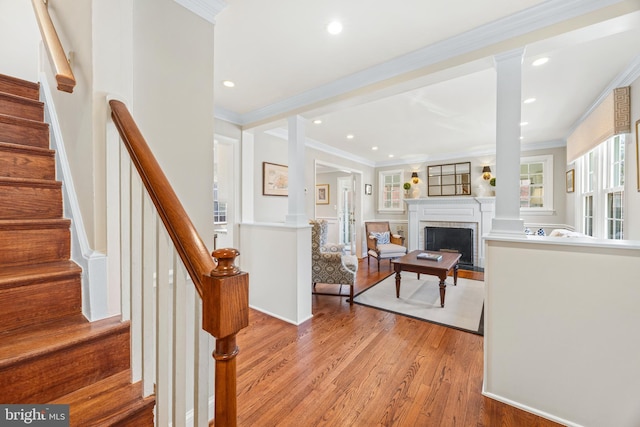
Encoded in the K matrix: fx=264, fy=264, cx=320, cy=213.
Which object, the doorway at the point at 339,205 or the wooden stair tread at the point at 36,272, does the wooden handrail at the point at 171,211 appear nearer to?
the wooden stair tread at the point at 36,272

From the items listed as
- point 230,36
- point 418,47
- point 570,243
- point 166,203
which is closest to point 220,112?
point 230,36

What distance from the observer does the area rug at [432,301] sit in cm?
301

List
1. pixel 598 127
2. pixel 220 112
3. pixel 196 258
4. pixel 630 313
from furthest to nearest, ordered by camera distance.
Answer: pixel 220 112 → pixel 598 127 → pixel 630 313 → pixel 196 258

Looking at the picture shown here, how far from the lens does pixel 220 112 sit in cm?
323

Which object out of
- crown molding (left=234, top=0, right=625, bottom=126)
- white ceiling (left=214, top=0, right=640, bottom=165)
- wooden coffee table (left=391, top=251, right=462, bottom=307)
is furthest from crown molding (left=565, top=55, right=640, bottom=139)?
wooden coffee table (left=391, top=251, right=462, bottom=307)

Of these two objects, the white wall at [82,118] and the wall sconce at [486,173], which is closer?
the white wall at [82,118]

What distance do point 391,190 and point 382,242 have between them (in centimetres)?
166

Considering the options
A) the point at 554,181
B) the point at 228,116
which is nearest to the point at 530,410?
the point at 228,116

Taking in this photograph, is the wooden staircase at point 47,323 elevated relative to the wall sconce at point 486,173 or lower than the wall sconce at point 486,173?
lower

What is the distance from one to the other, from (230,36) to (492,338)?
284 cm

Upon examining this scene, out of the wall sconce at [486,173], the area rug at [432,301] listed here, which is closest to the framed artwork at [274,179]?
the area rug at [432,301]

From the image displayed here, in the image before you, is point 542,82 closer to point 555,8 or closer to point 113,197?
point 555,8

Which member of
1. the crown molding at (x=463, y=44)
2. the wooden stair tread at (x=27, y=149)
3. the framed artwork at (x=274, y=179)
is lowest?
the wooden stair tread at (x=27, y=149)

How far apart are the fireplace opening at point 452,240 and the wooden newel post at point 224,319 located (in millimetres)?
5711
